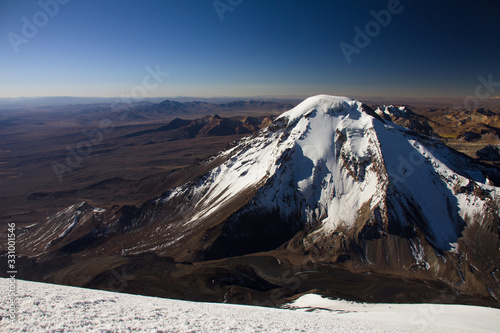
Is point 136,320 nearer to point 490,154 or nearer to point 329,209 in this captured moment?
point 329,209

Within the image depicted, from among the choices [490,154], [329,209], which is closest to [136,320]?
[329,209]

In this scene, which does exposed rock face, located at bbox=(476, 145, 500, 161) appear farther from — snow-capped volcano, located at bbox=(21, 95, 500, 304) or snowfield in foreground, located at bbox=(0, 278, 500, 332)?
snowfield in foreground, located at bbox=(0, 278, 500, 332)

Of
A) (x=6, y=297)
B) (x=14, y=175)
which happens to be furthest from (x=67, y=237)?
(x=14, y=175)

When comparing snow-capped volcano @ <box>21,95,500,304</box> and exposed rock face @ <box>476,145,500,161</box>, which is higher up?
exposed rock face @ <box>476,145,500,161</box>

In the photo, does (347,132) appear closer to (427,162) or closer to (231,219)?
(427,162)

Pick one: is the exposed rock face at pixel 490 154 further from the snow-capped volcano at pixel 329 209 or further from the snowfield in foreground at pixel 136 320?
the snowfield in foreground at pixel 136 320

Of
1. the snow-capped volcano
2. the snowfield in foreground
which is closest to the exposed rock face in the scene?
the snow-capped volcano

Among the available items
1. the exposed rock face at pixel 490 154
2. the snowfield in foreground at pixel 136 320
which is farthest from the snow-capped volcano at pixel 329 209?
the exposed rock face at pixel 490 154

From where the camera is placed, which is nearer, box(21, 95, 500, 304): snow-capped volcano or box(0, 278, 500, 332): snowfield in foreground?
box(0, 278, 500, 332): snowfield in foreground

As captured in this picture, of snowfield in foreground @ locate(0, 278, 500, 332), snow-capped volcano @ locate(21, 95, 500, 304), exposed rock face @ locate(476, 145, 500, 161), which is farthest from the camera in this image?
exposed rock face @ locate(476, 145, 500, 161)
